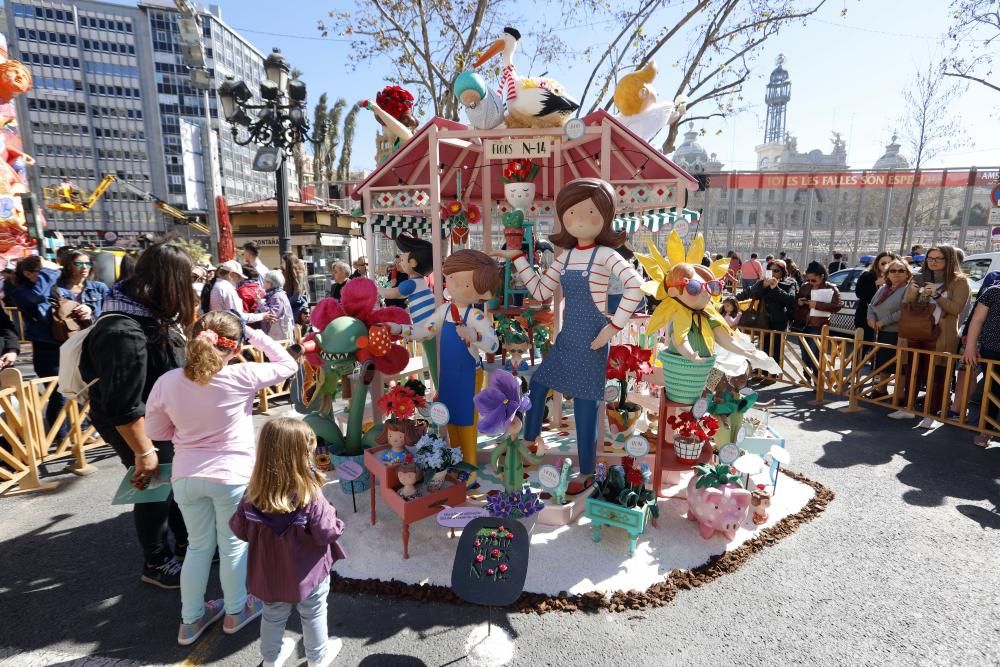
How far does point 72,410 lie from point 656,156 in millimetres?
5491

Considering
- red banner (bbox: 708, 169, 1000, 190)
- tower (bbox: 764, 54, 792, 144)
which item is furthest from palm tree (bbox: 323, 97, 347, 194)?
tower (bbox: 764, 54, 792, 144)

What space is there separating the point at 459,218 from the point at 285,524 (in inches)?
133

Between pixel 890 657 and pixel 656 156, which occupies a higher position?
pixel 656 156

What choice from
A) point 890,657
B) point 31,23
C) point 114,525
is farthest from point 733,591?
point 31,23

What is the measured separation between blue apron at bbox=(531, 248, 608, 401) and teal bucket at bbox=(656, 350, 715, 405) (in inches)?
17.4

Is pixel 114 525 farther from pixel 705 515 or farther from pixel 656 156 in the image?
pixel 656 156

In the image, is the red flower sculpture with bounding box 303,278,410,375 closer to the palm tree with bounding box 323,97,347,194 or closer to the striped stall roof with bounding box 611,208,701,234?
the striped stall roof with bounding box 611,208,701,234

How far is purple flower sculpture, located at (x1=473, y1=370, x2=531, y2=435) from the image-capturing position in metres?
3.12

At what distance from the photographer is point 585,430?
366 centimetres

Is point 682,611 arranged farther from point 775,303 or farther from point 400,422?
point 775,303

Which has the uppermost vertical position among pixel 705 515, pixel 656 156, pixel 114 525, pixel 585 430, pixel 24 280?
pixel 656 156

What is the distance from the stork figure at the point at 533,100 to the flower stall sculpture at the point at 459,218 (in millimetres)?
1003

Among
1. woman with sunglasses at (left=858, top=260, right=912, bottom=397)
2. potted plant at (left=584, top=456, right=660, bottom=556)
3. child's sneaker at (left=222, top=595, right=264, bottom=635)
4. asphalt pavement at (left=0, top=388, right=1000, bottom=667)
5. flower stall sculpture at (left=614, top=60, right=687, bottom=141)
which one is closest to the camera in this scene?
asphalt pavement at (left=0, top=388, right=1000, bottom=667)

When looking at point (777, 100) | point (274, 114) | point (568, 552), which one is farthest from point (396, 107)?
point (777, 100)
